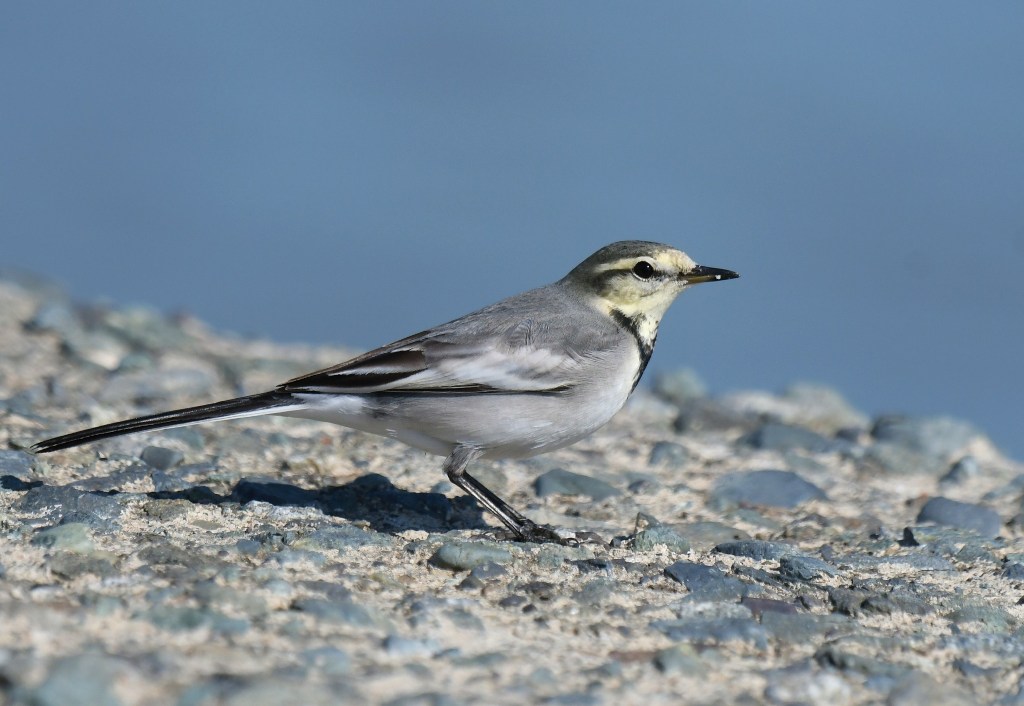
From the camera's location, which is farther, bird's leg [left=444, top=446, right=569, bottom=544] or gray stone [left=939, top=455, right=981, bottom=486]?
gray stone [left=939, top=455, right=981, bottom=486]

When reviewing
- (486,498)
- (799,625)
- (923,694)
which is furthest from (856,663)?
(486,498)

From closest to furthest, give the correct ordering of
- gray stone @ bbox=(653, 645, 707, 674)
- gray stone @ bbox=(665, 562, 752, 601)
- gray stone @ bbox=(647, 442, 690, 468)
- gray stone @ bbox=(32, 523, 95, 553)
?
gray stone @ bbox=(653, 645, 707, 674)
gray stone @ bbox=(32, 523, 95, 553)
gray stone @ bbox=(665, 562, 752, 601)
gray stone @ bbox=(647, 442, 690, 468)

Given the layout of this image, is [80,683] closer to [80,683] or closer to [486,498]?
[80,683]

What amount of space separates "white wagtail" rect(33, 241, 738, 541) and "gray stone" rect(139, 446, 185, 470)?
737 millimetres

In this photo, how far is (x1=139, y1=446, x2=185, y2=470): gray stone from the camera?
6.79 metres

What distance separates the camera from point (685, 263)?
6988 mm

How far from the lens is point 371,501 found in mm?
6543

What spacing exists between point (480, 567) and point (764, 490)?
280 centimetres

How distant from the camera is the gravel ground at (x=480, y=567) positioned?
3932mm

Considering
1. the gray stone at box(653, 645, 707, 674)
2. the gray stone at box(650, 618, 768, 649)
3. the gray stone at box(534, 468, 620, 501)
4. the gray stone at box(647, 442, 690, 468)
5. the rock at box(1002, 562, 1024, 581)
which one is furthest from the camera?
the gray stone at box(647, 442, 690, 468)

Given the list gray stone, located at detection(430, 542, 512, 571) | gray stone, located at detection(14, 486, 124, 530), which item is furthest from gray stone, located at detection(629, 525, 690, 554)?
gray stone, located at detection(14, 486, 124, 530)

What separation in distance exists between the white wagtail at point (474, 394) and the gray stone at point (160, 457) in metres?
0.74

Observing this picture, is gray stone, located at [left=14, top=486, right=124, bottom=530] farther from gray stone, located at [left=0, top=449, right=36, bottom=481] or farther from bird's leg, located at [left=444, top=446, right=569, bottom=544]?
bird's leg, located at [left=444, top=446, right=569, bottom=544]

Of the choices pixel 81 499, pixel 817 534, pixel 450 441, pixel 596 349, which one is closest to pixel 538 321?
pixel 596 349
